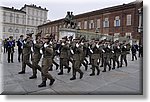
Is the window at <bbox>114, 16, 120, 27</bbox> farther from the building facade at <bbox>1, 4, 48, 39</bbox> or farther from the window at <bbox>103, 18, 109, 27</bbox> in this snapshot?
the building facade at <bbox>1, 4, 48, 39</bbox>

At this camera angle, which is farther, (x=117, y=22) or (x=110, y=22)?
(x=110, y=22)

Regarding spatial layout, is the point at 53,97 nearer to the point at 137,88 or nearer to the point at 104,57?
the point at 137,88

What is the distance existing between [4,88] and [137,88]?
249 cm

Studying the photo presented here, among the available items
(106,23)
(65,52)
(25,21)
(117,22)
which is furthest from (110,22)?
(65,52)

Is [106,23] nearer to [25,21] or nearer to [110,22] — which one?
[110,22]

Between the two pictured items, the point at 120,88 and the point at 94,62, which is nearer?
the point at 120,88

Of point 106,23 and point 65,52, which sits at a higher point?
point 106,23

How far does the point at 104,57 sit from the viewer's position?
5.17m

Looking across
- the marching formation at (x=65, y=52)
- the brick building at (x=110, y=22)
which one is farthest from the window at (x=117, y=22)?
the marching formation at (x=65, y=52)

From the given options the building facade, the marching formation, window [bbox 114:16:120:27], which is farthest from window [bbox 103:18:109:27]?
the building facade

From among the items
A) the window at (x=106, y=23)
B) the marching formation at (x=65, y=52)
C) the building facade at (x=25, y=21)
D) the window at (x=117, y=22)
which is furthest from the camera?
the window at (x=106, y=23)

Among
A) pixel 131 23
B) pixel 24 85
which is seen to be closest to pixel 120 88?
pixel 24 85

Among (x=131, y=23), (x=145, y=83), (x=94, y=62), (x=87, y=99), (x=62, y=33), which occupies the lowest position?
(x=87, y=99)

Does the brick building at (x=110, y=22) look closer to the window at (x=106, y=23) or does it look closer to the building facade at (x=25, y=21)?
the window at (x=106, y=23)
